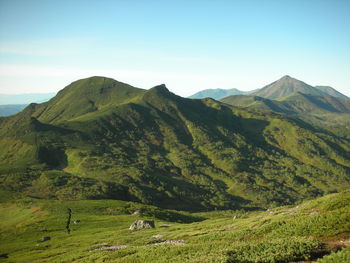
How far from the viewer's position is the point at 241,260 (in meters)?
31.0

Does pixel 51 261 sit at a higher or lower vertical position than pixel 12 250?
higher

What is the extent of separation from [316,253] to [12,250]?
99633 millimetres

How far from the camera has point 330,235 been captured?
35469mm

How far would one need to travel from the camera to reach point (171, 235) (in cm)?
7400

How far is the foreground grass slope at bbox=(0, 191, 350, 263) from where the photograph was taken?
32.9m

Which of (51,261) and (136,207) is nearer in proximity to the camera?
(51,261)

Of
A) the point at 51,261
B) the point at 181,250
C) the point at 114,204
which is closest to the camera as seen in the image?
the point at 181,250

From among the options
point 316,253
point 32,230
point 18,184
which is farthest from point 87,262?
point 18,184

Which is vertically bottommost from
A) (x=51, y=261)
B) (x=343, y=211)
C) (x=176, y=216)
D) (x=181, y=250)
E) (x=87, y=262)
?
(x=176, y=216)

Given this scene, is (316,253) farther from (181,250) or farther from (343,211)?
(181,250)

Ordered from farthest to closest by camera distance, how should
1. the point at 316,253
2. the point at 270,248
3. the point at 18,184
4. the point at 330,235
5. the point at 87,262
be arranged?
the point at 18,184 → the point at 87,262 → the point at 330,235 → the point at 270,248 → the point at 316,253

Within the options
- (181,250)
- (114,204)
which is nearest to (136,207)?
(114,204)

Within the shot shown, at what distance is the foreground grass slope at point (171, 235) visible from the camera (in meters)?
32.9

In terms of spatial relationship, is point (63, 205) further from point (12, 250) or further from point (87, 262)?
point (87, 262)
